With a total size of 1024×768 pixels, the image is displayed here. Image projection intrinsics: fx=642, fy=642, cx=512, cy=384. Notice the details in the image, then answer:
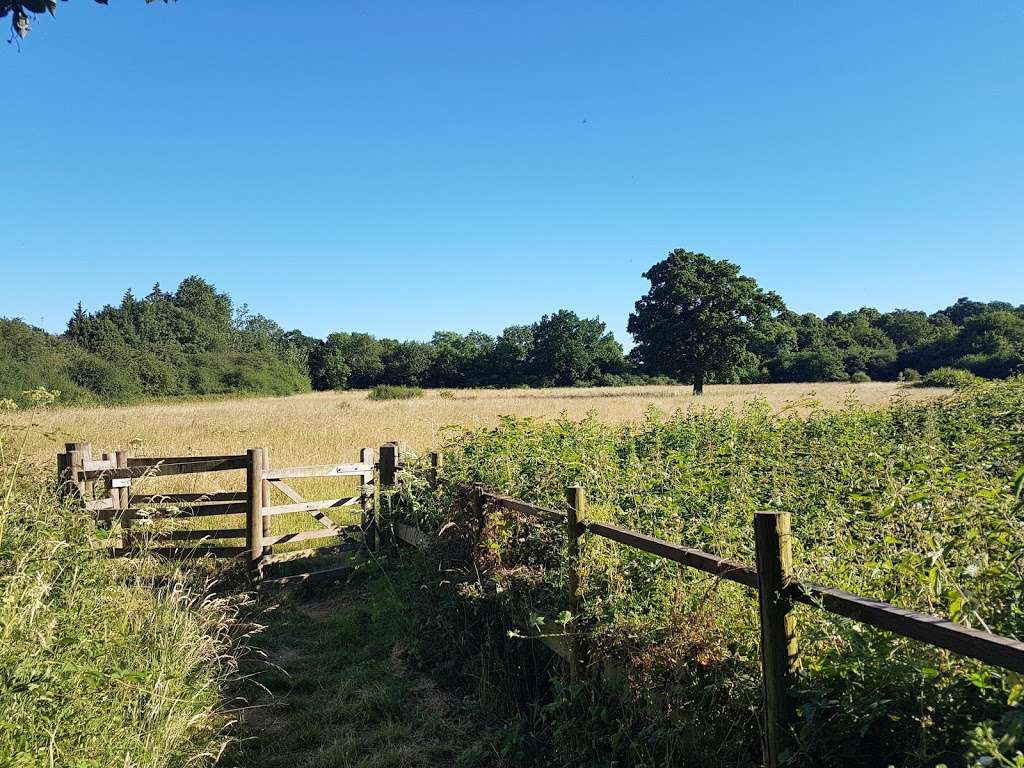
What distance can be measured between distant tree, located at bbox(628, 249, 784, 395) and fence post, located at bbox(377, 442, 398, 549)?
41562 millimetres

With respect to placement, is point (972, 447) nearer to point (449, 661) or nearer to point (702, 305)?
point (449, 661)

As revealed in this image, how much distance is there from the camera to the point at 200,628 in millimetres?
5148

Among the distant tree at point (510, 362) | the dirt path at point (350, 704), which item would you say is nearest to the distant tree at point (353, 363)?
the distant tree at point (510, 362)

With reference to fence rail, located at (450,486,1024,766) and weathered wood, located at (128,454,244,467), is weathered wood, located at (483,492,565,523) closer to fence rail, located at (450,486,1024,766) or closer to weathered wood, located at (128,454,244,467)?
fence rail, located at (450,486,1024,766)

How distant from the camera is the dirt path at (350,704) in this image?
14.3 ft

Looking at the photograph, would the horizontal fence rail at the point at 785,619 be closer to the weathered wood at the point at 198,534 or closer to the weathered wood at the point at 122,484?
the weathered wood at the point at 198,534

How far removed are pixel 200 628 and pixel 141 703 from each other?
116cm

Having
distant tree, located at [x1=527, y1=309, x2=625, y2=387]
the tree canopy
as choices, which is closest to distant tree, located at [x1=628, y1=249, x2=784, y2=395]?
the tree canopy

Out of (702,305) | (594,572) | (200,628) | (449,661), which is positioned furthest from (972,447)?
(702,305)

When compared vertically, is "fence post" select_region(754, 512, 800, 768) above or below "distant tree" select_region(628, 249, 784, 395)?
below

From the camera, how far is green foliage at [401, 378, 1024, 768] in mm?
2189

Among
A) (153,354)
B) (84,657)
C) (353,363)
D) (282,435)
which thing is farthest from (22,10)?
(353,363)

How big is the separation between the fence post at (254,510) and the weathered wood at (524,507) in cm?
387

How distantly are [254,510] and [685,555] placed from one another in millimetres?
6385
